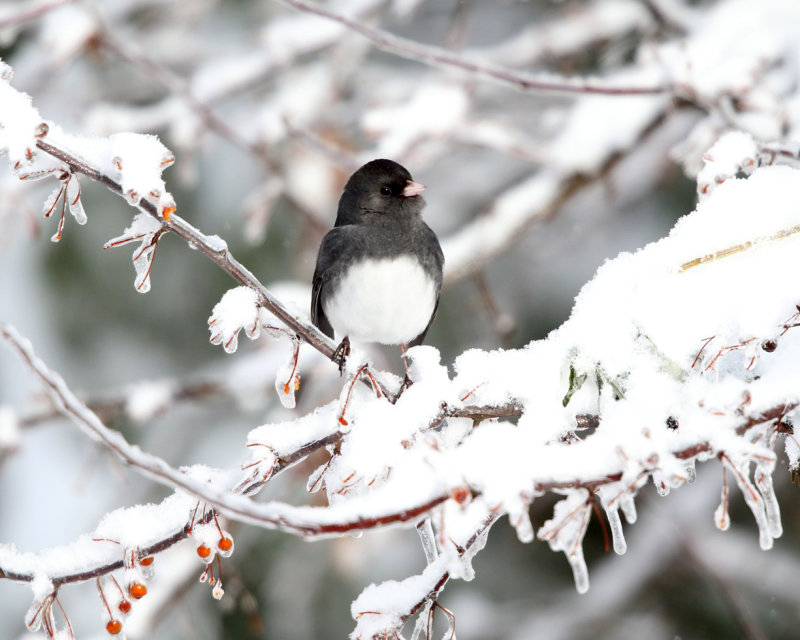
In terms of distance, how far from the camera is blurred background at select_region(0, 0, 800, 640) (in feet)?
10.9

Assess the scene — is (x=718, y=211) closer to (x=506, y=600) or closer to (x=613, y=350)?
(x=613, y=350)

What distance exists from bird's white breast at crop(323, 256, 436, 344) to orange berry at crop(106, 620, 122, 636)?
1.52m

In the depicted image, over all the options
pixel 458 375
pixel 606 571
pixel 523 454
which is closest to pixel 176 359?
pixel 606 571

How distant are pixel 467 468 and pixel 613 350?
16.7 inches

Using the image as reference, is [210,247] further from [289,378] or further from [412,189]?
[412,189]

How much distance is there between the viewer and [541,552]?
16.5ft

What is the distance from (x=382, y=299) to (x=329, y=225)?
5.30ft

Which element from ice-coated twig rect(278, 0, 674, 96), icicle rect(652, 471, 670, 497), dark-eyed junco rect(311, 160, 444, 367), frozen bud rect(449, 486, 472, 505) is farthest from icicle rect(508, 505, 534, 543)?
dark-eyed junco rect(311, 160, 444, 367)

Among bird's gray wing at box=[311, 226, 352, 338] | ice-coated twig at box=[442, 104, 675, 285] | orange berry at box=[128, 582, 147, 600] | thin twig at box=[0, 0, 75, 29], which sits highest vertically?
thin twig at box=[0, 0, 75, 29]

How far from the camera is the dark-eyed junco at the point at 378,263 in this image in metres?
2.55

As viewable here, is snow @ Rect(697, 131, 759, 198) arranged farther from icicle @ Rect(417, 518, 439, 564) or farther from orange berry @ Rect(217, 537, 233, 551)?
orange berry @ Rect(217, 537, 233, 551)

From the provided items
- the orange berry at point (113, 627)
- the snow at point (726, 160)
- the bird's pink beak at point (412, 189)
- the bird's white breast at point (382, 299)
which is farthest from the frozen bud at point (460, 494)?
the bird's pink beak at point (412, 189)

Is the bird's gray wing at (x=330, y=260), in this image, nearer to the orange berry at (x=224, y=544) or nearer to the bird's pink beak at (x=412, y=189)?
the bird's pink beak at (x=412, y=189)

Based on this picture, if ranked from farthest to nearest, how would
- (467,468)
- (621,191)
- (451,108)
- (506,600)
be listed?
1. (506,600)
2. (621,191)
3. (451,108)
4. (467,468)
